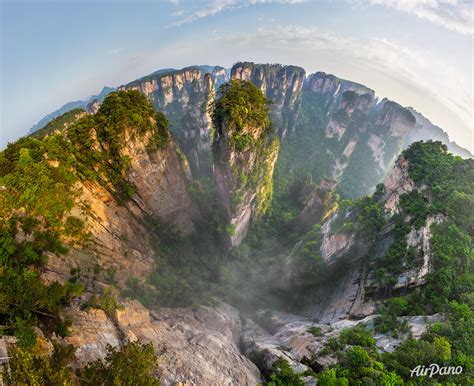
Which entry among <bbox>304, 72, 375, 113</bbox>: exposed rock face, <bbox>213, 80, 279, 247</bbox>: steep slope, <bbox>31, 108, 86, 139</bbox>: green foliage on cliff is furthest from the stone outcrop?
<bbox>304, 72, 375, 113</bbox>: exposed rock face

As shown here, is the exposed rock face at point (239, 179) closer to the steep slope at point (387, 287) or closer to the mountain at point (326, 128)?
the steep slope at point (387, 287)

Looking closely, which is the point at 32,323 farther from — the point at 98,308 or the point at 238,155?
the point at 238,155

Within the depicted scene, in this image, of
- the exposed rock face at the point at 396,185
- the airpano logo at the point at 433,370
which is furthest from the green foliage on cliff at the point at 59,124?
the airpano logo at the point at 433,370

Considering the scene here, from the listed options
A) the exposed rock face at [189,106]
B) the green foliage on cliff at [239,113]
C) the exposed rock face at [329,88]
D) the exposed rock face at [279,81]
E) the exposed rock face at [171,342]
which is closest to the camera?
the exposed rock face at [171,342]

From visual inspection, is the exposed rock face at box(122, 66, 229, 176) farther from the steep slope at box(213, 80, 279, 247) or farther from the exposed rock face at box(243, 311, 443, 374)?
the exposed rock face at box(243, 311, 443, 374)

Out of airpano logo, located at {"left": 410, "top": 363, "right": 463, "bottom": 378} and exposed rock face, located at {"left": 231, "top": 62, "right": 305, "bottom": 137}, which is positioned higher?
exposed rock face, located at {"left": 231, "top": 62, "right": 305, "bottom": 137}

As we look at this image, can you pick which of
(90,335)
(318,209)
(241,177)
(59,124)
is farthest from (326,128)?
(90,335)

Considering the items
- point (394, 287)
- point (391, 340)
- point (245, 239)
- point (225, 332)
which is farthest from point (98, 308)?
point (245, 239)
